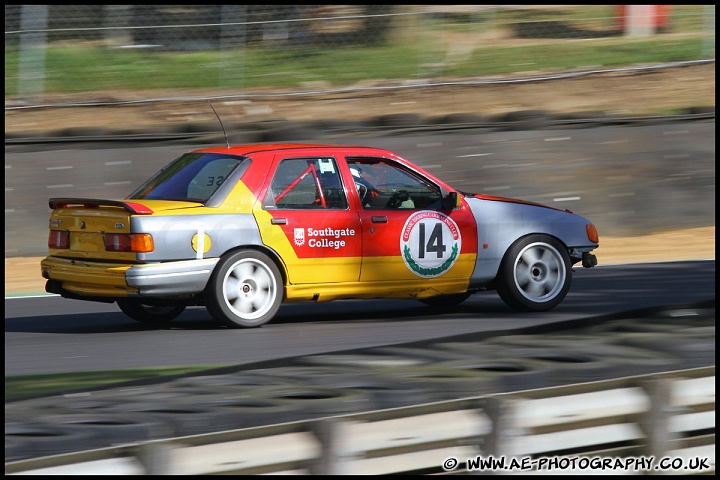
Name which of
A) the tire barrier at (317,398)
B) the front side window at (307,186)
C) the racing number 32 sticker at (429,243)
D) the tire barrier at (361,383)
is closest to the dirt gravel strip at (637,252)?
the front side window at (307,186)

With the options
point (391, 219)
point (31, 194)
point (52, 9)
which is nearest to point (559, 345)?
point (391, 219)

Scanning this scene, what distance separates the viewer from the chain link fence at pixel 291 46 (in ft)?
68.7

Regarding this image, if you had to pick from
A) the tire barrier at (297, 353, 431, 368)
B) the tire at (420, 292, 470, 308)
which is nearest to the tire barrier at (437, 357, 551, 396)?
the tire barrier at (297, 353, 431, 368)

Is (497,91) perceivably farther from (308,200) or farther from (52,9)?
(308,200)

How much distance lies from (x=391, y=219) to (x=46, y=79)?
12742 millimetres

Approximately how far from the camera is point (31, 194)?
52.1 ft

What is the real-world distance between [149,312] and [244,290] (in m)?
1.30

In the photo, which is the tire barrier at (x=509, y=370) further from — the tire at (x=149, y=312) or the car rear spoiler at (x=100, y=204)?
the tire at (x=149, y=312)

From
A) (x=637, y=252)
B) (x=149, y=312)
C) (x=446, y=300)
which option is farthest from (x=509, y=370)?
(x=637, y=252)

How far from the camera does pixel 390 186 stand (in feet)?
32.9

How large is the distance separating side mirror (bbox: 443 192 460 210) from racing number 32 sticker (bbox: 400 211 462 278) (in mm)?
86

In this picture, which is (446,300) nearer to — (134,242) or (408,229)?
(408,229)

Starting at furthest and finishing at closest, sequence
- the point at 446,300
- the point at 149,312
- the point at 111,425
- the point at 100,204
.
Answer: the point at 446,300 → the point at 149,312 → the point at 100,204 → the point at 111,425

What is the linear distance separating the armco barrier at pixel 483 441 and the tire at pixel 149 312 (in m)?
5.94
